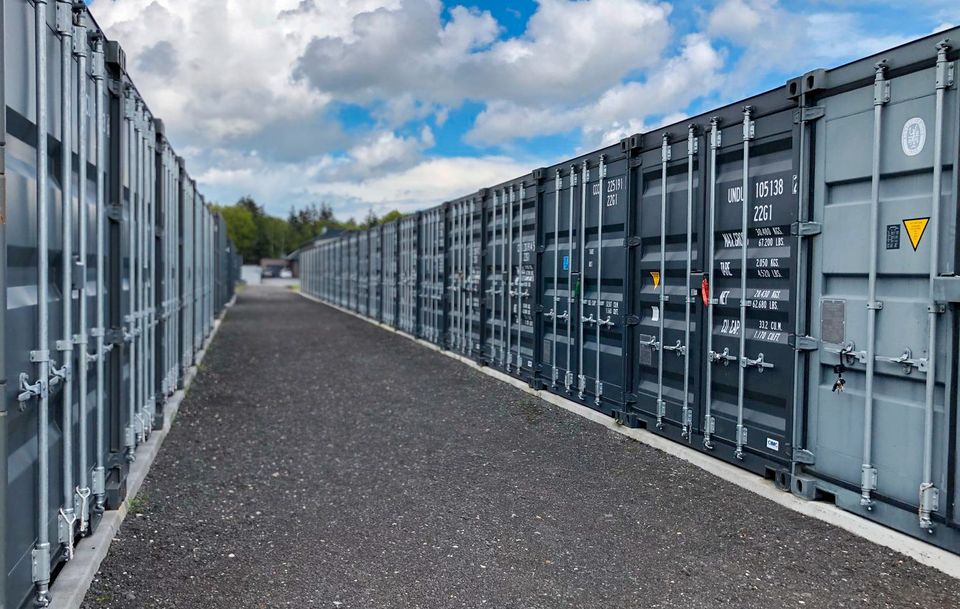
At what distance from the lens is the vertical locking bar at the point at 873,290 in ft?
14.8

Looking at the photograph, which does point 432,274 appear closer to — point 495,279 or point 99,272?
point 495,279

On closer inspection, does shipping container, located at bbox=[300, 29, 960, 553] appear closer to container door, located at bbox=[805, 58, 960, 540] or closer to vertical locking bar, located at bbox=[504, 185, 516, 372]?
container door, located at bbox=[805, 58, 960, 540]

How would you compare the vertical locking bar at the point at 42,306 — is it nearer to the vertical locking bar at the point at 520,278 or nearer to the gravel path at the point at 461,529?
the gravel path at the point at 461,529

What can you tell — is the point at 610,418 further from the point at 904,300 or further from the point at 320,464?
the point at 904,300

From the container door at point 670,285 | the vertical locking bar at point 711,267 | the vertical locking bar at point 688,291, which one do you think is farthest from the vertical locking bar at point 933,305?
the vertical locking bar at point 688,291

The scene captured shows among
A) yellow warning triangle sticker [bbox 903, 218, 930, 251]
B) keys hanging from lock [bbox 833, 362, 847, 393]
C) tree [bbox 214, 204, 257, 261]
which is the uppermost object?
tree [bbox 214, 204, 257, 261]

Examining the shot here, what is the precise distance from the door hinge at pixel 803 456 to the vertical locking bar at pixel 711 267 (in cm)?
96

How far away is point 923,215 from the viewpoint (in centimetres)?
430

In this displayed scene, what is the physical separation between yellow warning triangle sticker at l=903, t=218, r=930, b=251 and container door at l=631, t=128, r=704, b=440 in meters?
1.88

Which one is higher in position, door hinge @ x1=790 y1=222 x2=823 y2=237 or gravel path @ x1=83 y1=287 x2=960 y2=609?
door hinge @ x1=790 y1=222 x2=823 y2=237

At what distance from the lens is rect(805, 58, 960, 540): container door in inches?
165

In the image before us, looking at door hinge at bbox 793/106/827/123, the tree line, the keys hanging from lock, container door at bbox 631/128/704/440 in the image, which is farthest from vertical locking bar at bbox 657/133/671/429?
the tree line

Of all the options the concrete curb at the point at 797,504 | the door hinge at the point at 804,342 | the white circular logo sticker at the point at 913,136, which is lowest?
the concrete curb at the point at 797,504

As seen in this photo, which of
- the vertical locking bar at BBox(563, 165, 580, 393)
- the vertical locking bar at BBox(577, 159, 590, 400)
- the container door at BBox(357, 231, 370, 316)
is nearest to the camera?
the vertical locking bar at BBox(577, 159, 590, 400)
